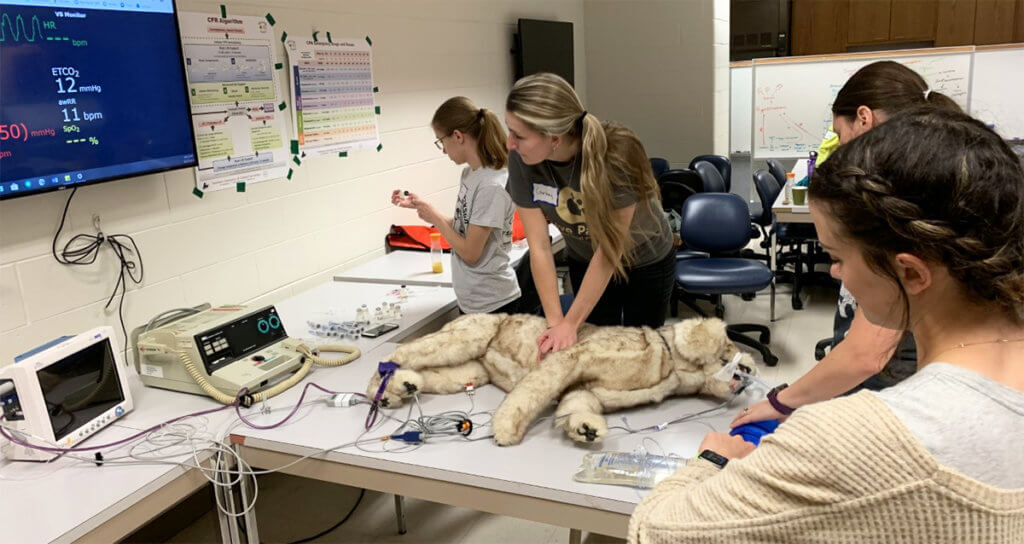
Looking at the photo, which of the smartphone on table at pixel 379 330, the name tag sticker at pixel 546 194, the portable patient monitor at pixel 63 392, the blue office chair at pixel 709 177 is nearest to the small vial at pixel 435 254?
the smartphone on table at pixel 379 330

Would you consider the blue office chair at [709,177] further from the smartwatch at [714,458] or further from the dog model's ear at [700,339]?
the smartwatch at [714,458]

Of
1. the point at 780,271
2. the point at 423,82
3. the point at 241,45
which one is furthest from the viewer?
the point at 780,271

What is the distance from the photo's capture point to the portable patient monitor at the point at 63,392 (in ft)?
5.48

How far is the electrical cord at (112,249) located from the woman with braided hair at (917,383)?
203 centimetres

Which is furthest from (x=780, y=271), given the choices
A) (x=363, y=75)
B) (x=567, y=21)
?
(x=363, y=75)

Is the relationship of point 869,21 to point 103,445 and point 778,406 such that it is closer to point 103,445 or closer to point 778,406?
point 778,406

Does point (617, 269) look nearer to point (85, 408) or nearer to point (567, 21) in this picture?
point (85, 408)

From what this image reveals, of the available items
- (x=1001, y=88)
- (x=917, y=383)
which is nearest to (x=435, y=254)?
(x=917, y=383)

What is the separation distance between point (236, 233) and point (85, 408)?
1074 mm

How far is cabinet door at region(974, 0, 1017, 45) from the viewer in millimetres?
7305

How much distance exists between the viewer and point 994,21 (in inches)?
291

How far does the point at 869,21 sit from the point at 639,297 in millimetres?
7042

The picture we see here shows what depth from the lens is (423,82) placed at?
3879 mm

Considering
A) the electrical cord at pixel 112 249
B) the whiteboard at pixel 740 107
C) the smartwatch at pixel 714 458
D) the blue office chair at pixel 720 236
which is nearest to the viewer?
the smartwatch at pixel 714 458
